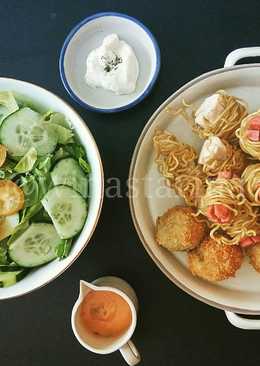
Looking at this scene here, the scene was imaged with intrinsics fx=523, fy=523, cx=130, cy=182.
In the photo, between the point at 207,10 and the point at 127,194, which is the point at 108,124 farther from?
the point at 207,10

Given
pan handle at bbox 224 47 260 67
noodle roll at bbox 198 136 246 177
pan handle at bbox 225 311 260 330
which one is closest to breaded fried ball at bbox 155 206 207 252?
noodle roll at bbox 198 136 246 177

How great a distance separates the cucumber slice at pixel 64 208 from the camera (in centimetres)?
141

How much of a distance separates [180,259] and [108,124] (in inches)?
19.0

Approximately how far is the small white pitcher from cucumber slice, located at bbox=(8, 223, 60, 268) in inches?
5.1

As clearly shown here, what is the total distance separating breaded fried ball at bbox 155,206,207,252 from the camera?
1.52 m

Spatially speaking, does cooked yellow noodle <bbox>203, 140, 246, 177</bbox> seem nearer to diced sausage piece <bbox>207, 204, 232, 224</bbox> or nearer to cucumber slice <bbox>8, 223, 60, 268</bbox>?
diced sausage piece <bbox>207, 204, 232, 224</bbox>

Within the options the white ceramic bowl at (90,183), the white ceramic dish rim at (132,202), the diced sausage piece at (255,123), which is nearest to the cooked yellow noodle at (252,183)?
the diced sausage piece at (255,123)

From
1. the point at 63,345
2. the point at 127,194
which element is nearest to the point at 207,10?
the point at 127,194

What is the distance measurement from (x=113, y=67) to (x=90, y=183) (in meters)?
0.40

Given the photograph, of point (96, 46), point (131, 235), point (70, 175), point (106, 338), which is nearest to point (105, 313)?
point (106, 338)

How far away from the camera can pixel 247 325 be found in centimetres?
155

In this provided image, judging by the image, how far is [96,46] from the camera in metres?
1.70

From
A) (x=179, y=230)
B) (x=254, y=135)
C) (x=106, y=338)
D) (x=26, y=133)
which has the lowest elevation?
(x=106, y=338)

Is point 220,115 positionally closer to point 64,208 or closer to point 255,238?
point 255,238
